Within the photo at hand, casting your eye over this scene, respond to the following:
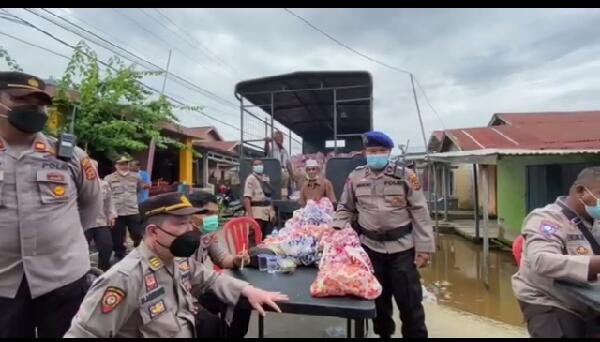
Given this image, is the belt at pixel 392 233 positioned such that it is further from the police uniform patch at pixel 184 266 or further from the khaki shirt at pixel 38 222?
the khaki shirt at pixel 38 222

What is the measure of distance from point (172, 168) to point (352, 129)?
336 inches

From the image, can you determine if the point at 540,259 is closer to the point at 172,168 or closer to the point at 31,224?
the point at 31,224

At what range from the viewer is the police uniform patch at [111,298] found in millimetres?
1571

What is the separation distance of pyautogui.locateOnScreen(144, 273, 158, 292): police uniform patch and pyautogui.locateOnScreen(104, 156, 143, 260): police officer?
4.67 meters

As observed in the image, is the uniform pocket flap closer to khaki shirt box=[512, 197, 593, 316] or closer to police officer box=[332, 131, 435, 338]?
police officer box=[332, 131, 435, 338]

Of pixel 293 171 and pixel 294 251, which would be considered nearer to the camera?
pixel 294 251

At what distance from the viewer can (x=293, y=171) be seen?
25.3 ft

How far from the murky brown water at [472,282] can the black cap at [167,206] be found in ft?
13.0

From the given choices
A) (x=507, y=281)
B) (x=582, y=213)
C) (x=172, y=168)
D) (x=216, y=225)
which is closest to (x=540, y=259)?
(x=582, y=213)

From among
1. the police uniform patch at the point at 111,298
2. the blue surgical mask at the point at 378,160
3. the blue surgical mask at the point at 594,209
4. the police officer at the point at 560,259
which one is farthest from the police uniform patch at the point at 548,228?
the police uniform patch at the point at 111,298

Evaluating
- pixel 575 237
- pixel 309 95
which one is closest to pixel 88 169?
pixel 575 237

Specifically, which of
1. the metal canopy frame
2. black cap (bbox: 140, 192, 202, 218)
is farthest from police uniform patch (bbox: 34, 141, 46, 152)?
the metal canopy frame

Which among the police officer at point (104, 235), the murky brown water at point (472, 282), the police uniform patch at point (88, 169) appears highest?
A: the police uniform patch at point (88, 169)

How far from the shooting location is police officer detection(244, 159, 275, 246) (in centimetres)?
639
